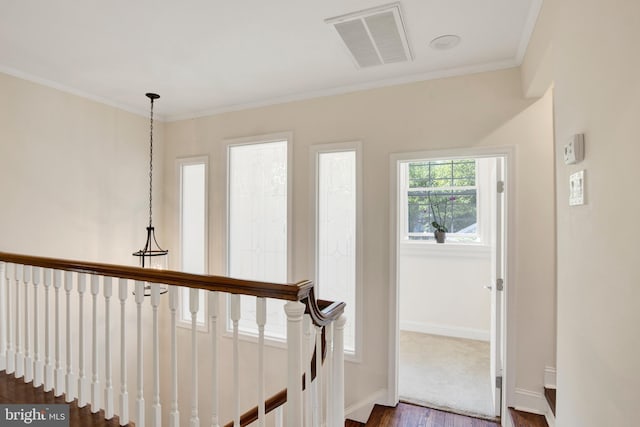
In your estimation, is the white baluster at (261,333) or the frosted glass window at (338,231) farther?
the frosted glass window at (338,231)

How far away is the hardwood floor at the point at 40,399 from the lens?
6.10 feet

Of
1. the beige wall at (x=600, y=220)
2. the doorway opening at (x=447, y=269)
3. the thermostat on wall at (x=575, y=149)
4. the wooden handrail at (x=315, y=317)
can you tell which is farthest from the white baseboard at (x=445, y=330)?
the thermostat on wall at (x=575, y=149)

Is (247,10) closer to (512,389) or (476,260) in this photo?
(512,389)

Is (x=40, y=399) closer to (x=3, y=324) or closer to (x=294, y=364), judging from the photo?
(x=3, y=324)

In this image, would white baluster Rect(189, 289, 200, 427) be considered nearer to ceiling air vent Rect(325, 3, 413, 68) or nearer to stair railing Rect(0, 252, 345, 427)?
stair railing Rect(0, 252, 345, 427)

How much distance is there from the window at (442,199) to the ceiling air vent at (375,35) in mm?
2117

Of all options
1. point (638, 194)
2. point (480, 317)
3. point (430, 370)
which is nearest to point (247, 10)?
point (638, 194)

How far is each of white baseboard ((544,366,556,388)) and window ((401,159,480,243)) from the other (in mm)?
2191

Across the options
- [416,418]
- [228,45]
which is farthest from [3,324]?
[416,418]

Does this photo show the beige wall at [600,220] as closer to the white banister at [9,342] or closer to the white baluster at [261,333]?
the white baluster at [261,333]

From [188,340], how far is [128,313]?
2.27 feet

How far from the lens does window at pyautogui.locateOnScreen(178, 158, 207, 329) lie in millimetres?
3838

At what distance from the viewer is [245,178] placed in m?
3.61

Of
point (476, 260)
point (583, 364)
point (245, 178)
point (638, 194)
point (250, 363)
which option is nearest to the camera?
point (638, 194)
